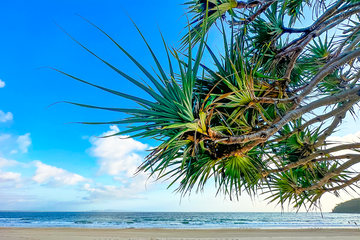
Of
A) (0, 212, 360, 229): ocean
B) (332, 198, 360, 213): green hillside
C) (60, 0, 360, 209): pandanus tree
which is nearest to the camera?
(60, 0, 360, 209): pandanus tree

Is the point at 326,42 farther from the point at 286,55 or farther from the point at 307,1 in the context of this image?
the point at 286,55

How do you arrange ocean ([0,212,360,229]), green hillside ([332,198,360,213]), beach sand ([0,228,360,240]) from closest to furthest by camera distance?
1. beach sand ([0,228,360,240])
2. ocean ([0,212,360,229])
3. green hillside ([332,198,360,213])

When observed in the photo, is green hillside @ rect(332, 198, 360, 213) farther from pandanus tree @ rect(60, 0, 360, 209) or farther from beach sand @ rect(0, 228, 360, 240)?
pandanus tree @ rect(60, 0, 360, 209)

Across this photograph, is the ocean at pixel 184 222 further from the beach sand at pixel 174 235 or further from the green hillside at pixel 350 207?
the green hillside at pixel 350 207

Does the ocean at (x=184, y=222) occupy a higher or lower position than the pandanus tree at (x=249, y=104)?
lower

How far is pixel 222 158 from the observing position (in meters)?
1.76

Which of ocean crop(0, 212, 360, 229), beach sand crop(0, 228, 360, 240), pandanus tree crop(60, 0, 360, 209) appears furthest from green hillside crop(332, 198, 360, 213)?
pandanus tree crop(60, 0, 360, 209)

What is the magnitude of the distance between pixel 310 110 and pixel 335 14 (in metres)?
1.24

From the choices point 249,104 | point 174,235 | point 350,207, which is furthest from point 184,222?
point 350,207

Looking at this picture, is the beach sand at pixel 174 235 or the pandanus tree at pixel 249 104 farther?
the beach sand at pixel 174 235

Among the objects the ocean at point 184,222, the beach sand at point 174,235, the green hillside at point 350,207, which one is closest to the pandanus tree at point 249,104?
the ocean at point 184,222

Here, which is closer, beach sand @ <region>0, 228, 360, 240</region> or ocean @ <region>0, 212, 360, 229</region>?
beach sand @ <region>0, 228, 360, 240</region>

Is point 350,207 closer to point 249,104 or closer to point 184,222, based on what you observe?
point 184,222

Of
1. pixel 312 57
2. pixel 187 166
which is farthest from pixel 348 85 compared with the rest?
pixel 187 166
